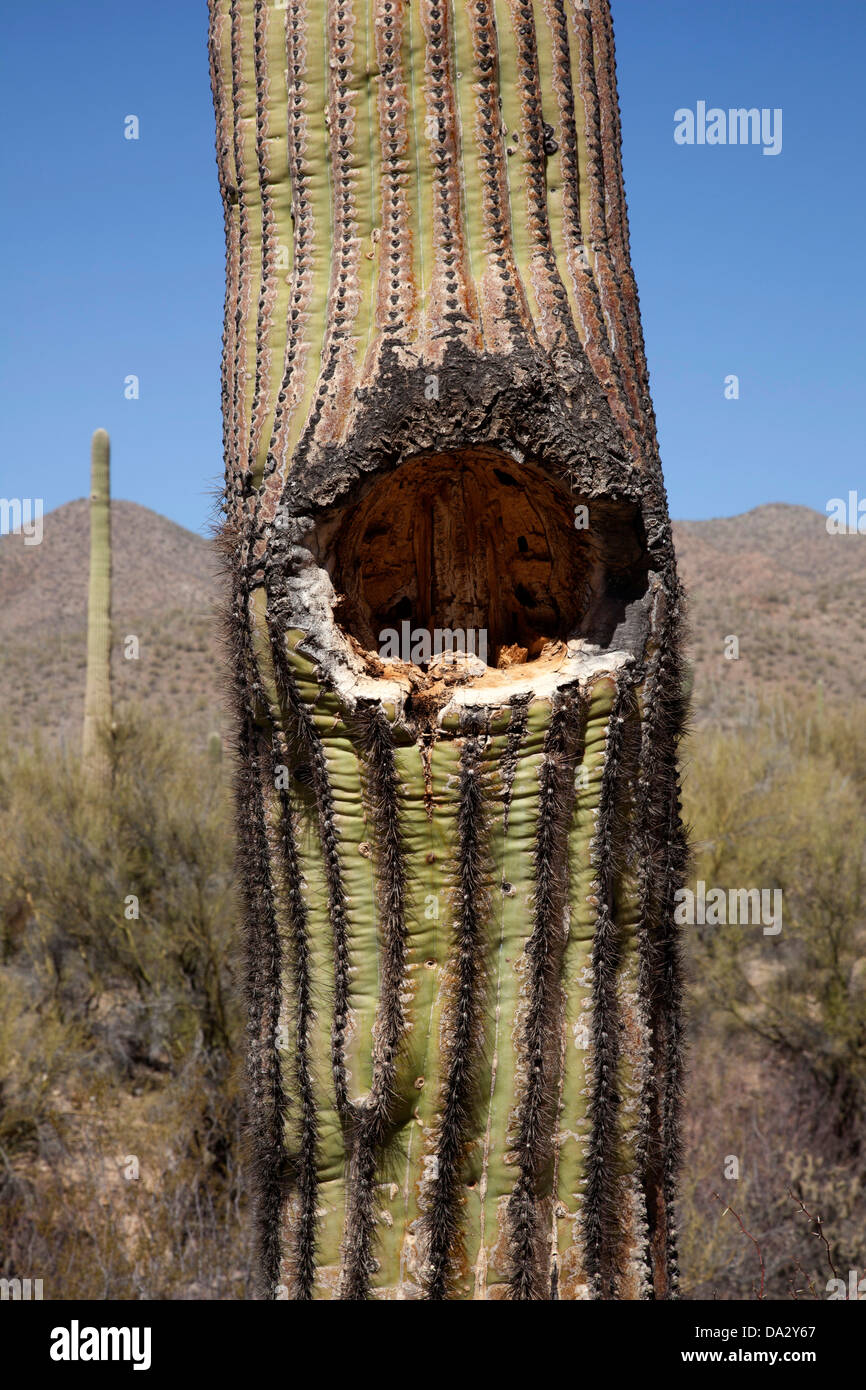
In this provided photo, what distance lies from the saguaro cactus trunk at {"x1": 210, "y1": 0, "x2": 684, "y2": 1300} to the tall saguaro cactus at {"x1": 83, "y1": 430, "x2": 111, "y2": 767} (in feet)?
28.4

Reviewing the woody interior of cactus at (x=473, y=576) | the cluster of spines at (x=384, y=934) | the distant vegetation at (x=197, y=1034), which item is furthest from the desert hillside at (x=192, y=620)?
the cluster of spines at (x=384, y=934)

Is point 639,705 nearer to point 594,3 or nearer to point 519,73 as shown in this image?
point 519,73

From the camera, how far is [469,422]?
7.27ft

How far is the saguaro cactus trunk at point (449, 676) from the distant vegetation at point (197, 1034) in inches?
123

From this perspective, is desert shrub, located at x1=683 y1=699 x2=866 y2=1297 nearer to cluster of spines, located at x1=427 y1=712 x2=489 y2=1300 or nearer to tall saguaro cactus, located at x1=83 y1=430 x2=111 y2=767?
cluster of spines, located at x1=427 y1=712 x2=489 y2=1300

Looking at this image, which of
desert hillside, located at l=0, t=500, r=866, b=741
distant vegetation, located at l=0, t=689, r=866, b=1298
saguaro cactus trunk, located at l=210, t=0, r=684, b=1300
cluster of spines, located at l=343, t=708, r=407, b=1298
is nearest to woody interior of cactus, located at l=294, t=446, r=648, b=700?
saguaro cactus trunk, located at l=210, t=0, r=684, b=1300

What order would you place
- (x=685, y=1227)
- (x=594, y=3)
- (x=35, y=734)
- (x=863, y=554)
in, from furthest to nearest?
(x=863, y=554)
(x=35, y=734)
(x=685, y=1227)
(x=594, y=3)

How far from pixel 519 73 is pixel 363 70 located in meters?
0.34

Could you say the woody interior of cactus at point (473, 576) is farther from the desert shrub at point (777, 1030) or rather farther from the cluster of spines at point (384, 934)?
the desert shrub at point (777, 1030)

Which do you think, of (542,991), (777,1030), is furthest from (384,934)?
(777,1030)

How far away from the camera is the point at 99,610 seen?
12.4 meters

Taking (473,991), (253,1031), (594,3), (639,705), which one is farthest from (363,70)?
(253,1031)

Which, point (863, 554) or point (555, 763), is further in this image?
point (863, 554)

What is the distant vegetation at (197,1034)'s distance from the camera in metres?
5.90
